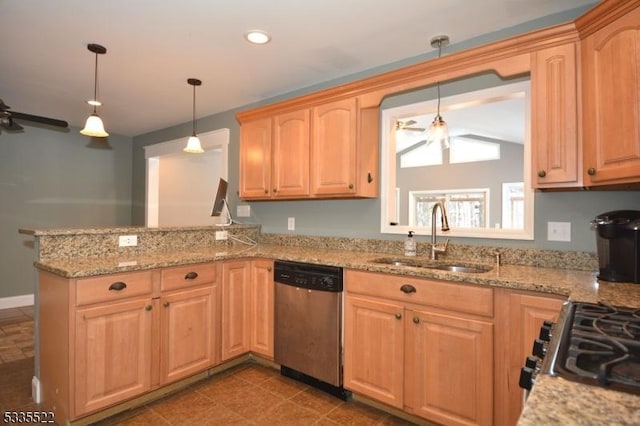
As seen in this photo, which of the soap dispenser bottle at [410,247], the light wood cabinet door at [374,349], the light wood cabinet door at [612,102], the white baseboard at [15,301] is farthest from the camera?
the white baseboard at [15,301]

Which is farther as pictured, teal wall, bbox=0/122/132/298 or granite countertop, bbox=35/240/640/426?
teal wall, bbox=0/122/132/298

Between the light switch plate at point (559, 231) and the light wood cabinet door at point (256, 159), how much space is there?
2158mm

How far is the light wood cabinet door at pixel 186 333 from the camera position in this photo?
2.26m

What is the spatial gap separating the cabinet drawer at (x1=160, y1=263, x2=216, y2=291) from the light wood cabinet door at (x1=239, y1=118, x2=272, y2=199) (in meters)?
0.95

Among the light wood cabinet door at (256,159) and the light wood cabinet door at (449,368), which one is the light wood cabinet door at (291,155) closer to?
the light wood cabinet door at (256,159)

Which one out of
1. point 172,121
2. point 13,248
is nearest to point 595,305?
point 172,121

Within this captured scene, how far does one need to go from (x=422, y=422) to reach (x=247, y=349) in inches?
Answer: 55.6

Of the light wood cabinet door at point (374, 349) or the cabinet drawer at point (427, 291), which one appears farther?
the light wood cabinet door at point (374, 349)

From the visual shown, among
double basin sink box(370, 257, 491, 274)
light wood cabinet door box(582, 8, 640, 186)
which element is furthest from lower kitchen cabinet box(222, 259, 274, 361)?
light wood cabinet door box(582, 8, 640, 186)

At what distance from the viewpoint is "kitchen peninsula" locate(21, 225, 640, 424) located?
66.7 inches

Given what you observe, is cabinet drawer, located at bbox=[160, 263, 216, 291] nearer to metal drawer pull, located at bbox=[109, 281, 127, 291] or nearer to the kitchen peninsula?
the kitchen peninsula

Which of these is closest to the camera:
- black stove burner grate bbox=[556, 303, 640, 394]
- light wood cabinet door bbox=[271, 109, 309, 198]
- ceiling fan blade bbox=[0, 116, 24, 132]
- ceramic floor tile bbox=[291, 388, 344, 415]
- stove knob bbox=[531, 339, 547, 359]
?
black stove burner grate bbox=[556, 303, 640, 394]

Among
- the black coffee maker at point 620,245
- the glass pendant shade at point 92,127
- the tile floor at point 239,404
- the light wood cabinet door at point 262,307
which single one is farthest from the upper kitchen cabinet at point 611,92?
the glass pendant shade at point 92,127

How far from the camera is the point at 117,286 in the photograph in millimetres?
1999
